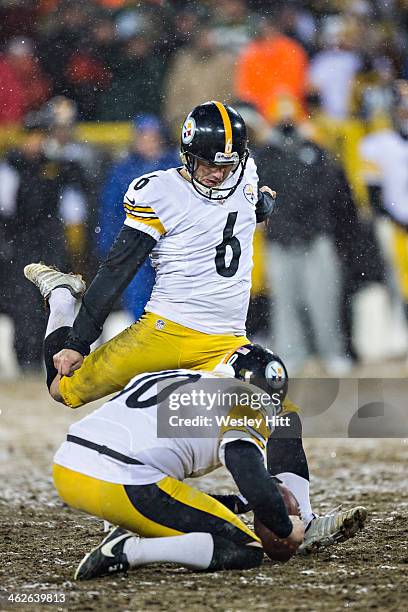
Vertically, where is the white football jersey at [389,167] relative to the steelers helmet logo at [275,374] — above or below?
above

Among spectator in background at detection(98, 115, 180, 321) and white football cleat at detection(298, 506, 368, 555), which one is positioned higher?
spectator in background at detection(98, 115, 180, 321)

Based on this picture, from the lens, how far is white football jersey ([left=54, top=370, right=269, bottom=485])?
445cm

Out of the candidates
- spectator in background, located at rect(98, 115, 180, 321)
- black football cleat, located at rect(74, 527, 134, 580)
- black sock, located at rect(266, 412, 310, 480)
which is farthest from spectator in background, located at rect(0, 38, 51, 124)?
black football cleat, located at rect(74, 527, 134, 580)

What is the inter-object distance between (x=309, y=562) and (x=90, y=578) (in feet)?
3.15

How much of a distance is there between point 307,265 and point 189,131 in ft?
15.7

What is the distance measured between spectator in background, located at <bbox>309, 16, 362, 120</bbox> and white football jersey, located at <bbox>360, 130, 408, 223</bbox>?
16.1 inches

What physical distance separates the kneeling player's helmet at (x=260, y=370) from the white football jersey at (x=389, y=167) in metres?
5.58

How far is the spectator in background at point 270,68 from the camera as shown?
9.87 m

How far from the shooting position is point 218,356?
16.5ft

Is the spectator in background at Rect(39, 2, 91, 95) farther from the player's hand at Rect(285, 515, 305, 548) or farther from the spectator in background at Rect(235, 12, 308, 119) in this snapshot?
the player's hand at Rect(285, 515, 305, 548)

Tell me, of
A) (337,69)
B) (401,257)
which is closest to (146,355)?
(401,257)

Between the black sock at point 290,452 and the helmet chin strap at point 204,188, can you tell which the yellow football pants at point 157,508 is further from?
the helmet chin strap at point 204,188

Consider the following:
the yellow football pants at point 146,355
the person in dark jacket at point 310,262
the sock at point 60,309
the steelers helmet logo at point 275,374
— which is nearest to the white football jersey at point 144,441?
the steelers helmet logo at point 275,374

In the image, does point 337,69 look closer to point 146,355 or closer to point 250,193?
point 250,193
